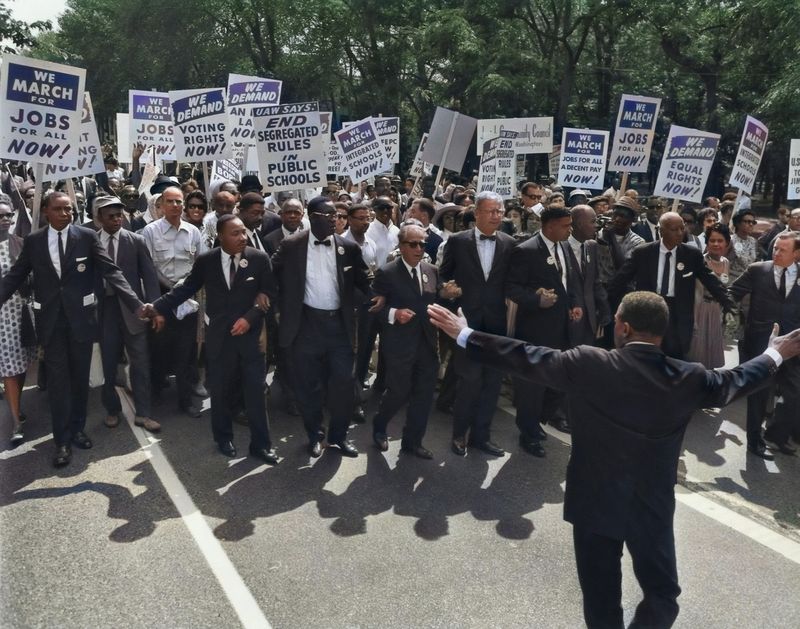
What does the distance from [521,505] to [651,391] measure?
2.44m

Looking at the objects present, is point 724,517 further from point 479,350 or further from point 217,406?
point 217,406

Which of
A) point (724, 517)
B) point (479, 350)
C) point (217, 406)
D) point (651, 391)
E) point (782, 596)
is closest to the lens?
point (651, 391)

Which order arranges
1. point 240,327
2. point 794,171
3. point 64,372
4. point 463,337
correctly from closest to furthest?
point 463,337 → point 240,327 → point 64,372 → point 794,171

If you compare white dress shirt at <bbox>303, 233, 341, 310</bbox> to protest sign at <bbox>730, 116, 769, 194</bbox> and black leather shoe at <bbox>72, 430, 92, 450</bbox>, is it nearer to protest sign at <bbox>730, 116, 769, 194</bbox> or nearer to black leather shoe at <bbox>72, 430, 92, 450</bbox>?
black leather shoe at <bbox>72, 430, 92, 450</bbox>

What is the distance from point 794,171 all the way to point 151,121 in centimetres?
990

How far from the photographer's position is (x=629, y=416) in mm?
3449

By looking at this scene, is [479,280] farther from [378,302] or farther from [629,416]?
[629,416]

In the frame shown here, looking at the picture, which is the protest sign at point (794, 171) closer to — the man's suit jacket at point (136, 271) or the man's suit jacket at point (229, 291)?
the man's suit jacket at point (229, 291)

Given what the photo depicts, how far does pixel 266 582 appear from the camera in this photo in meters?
4.55

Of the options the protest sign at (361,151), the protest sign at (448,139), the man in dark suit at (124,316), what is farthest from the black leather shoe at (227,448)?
the protest sign at (448,139)

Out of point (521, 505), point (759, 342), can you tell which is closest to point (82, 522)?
point (521, 505)

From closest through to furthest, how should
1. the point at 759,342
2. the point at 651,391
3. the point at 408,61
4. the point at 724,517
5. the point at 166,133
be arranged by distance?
1. the point at 651,391
2. the point at 724,517
3. the point at 759,342
4. the point at 166,133
5. the point at 408,61

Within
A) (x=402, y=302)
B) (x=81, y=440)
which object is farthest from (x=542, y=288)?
(x=81, y=440)

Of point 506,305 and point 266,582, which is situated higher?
point 506,305
